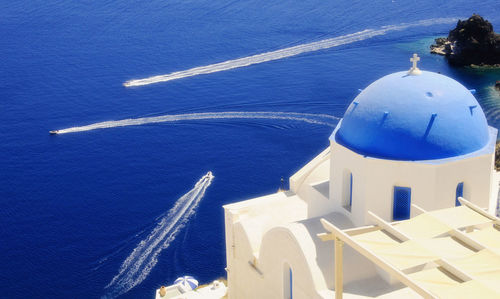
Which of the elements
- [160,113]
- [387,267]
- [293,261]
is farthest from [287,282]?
[160,113]

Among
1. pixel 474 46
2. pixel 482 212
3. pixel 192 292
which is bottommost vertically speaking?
pixel 192 292

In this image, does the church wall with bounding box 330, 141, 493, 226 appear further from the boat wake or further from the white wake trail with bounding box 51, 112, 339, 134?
the white wake trail with bounding box 51, 112, 339, 134

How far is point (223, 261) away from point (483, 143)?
2332cm

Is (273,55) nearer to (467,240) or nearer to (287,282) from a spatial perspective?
(287,282)

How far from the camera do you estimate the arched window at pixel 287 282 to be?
21328mm

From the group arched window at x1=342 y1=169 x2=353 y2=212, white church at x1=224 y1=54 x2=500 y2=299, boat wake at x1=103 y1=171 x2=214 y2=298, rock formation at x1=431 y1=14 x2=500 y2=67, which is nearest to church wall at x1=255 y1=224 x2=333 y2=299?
white church at x1=224 y1=54 x2=500 y2=299

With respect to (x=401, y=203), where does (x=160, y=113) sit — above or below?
below

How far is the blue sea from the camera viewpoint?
40.9 meters

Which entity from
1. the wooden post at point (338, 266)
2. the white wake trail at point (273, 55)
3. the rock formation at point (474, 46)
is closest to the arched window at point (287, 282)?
the wooden post at point (338, 266)

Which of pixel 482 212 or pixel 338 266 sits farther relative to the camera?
pixel 482 212

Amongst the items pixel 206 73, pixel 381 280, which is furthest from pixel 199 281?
pixel 206 73

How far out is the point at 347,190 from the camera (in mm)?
21047

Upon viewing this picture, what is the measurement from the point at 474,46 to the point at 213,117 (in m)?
41.2

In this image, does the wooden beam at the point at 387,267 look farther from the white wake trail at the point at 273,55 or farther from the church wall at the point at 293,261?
the white wake trail at the point at 273,55
